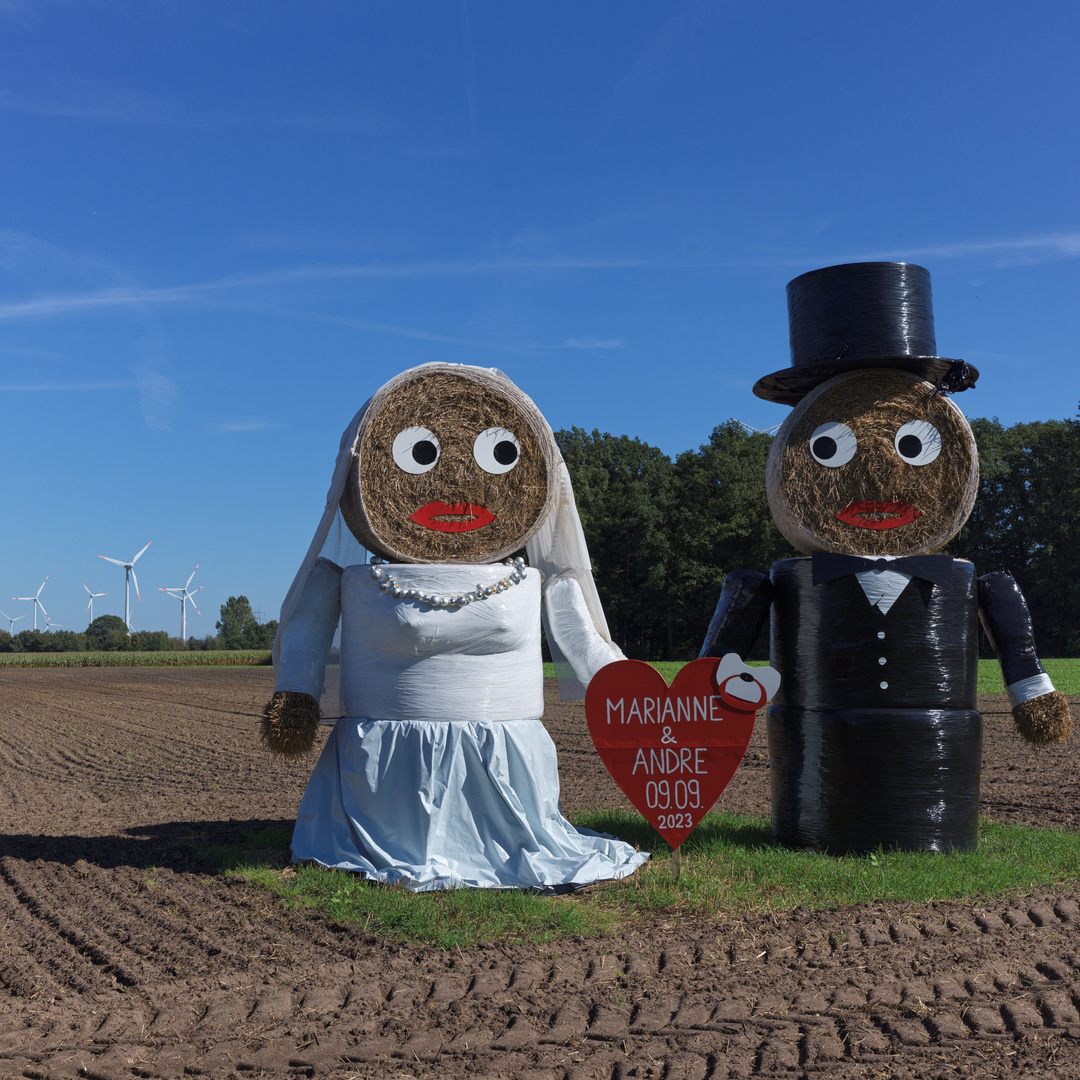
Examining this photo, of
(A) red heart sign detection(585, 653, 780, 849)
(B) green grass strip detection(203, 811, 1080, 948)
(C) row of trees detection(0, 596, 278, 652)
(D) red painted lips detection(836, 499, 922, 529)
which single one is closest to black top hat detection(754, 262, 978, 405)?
(D) red painted lips detection(836, 499, 922, 529)

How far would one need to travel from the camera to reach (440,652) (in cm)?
A: 512

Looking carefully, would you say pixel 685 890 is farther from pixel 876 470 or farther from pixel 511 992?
pixel 876 470

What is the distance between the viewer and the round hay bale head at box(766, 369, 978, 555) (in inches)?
211

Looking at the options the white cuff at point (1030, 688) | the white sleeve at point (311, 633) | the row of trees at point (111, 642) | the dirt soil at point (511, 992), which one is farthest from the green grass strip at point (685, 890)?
the row of trees at point (111, 642)

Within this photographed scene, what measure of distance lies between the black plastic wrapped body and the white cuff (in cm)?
35

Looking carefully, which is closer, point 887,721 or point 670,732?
point 670,732

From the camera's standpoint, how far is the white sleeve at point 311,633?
17.5 feet

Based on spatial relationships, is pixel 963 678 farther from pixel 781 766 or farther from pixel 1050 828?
pixel 1050 828

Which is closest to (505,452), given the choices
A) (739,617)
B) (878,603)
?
(739,617)

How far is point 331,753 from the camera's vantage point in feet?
17.8

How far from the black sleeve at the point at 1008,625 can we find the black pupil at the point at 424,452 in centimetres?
312

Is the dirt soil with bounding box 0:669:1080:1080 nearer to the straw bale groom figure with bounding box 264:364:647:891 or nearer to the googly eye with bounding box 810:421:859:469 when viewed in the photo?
the straw bale groom figure with bounding box 264:364:647:891

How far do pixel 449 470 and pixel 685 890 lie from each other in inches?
92.1

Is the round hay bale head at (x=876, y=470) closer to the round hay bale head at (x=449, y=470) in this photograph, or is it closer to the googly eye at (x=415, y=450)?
the round hay bale head at (x=449, y=470)
